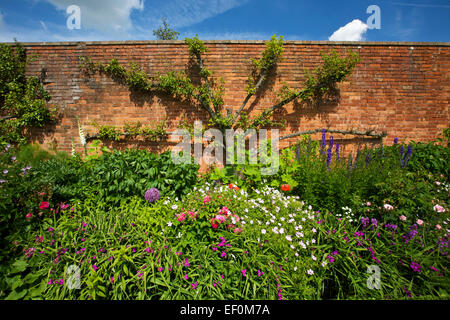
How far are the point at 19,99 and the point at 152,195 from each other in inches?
200

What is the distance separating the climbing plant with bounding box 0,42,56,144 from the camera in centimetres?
432

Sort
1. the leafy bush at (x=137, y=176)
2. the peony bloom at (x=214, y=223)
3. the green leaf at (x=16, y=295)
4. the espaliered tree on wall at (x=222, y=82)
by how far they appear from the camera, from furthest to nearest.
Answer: the espaliered tree on wall at (x=222, y=82), the leafy bush at (x=137, y=176), the peony bloom at (x=214, y=223), the green leaf at (x=16, y=295)

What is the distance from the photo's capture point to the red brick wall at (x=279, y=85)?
173 inches

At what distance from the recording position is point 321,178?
2.75 meters

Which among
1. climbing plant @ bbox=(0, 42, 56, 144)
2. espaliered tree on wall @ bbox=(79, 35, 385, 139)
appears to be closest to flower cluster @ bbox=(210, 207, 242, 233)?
espaliered tree on wall @ bbox=(79, 35, 385, 139)

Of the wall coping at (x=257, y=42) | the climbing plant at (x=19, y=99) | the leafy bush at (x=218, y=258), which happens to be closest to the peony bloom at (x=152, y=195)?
the leafy bush at (x=218, y=258)

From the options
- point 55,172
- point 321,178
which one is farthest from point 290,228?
point 55,172

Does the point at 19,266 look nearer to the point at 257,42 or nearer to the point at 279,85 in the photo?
the point at 279,85

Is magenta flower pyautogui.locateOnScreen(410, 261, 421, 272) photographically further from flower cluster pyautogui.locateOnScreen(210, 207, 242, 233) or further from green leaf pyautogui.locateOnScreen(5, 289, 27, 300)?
green leaf pyautogui.locateOnScreen(5, 289, 27, 300)

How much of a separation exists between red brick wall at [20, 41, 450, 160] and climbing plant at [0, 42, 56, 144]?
21 cm

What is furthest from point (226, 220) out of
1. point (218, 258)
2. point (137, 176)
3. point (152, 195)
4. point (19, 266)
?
point (19, 266)

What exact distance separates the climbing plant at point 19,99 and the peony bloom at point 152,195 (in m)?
4.23

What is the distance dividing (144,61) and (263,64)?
9.66 feet

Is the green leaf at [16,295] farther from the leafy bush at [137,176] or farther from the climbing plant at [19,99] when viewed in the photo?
the climbing plant at [19,99]
